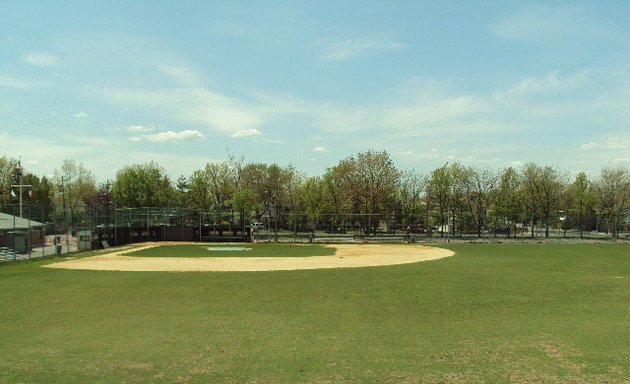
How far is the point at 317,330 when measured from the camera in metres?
11.9

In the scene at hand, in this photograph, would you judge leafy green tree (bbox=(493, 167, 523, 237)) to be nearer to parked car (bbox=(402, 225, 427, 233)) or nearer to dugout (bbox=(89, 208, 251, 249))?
parked car (bbox=(402, 225, 427, 233))

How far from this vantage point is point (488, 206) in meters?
77.3

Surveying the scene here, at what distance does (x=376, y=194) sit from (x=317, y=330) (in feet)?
200

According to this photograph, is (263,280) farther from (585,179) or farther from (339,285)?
(585,179)

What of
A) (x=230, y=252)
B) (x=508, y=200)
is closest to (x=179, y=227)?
(x=230, y=252)

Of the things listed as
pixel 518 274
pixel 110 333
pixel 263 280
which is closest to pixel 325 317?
pixel 110 333

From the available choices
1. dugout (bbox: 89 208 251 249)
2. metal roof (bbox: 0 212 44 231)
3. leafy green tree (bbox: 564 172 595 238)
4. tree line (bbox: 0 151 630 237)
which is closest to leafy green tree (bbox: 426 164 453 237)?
tree line (bbox: 0 151 630 237)

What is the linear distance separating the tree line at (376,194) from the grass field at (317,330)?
4381 centimetres

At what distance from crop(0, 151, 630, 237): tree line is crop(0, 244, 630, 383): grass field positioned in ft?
144

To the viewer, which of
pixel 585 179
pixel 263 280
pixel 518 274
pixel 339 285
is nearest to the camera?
pixel 339 285

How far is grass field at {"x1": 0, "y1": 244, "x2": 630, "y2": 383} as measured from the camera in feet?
28.8

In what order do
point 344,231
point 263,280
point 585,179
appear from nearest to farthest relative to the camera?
1. point 263,280
2. point 344,231
3. point 585,179

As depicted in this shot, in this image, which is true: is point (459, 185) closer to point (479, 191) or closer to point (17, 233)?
point (479, 191)

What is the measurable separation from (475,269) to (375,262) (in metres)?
7.11
